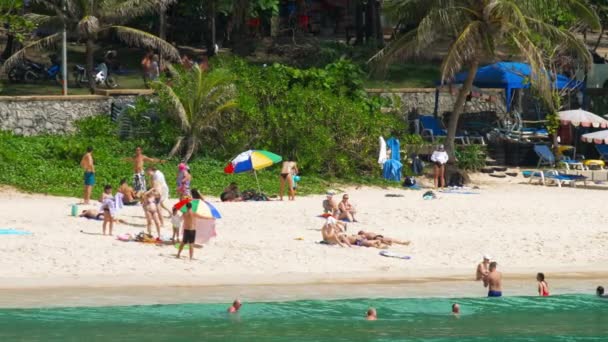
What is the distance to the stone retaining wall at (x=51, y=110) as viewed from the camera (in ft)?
110

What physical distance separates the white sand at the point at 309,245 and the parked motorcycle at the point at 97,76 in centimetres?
869

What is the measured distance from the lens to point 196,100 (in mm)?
33281

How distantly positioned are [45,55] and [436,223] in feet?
56.5

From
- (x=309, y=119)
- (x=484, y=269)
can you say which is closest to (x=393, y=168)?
(x=309, y=119)

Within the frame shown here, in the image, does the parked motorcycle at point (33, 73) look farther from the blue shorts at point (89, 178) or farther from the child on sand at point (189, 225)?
the child on sand at point (189, 225)

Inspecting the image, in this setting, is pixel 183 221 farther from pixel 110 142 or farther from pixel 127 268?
pixel 110 142

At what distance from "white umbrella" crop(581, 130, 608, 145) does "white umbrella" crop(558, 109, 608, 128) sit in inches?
32.3

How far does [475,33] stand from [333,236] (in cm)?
1000

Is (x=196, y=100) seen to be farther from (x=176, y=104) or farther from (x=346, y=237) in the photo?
(x=346, y=237)

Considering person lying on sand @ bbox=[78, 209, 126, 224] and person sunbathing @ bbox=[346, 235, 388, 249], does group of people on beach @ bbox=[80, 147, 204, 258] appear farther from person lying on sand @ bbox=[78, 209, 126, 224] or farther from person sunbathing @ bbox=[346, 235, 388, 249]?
person sunbathing @ bbox=[346, 235, 388, 249]

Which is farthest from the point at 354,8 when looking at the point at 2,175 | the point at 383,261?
the point at 383,261

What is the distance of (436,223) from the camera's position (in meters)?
28.8

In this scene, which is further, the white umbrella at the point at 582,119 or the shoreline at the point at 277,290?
the white umbrella at the point at 582,119

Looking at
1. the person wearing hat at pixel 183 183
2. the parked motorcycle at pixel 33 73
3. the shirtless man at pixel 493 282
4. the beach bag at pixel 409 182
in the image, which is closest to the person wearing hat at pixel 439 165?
the beach bag at pixel 409 182
